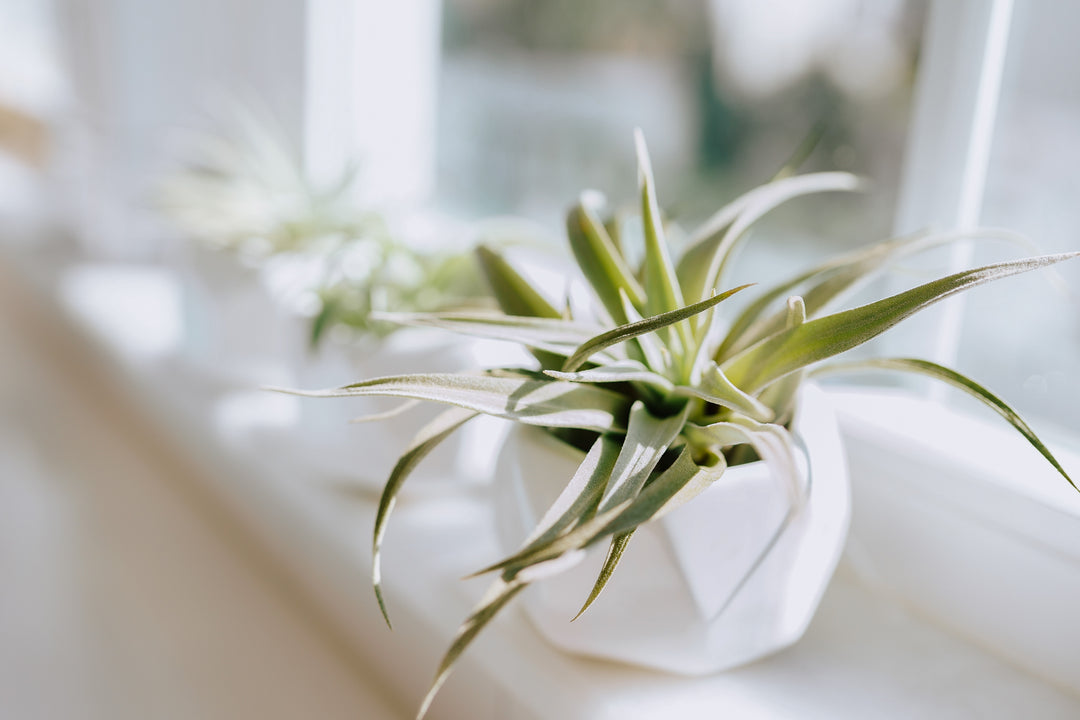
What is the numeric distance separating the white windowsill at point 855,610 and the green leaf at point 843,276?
15 cm

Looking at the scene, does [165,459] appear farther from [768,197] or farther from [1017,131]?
[1017,131]

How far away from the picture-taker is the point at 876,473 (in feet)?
1.89

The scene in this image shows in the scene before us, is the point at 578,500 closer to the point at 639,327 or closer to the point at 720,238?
the point at 639,327

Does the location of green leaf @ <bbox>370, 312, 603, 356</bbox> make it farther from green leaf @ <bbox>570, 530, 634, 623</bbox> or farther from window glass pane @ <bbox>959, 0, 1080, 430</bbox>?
window glass pane @ <bbox>959, 0, 1080, 430</bbox>

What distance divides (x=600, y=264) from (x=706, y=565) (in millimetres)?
164

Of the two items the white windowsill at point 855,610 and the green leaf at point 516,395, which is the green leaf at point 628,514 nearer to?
the green leaf at point 516,395

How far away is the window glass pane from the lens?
1.75 ft

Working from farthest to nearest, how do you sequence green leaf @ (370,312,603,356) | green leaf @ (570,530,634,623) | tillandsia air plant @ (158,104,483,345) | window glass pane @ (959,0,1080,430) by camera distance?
tillandsia air plant @ (158,104,483,345) < window glass pane @ (959,0,1080,430) < green leaf @ (370,312,603,356) < green leaf @ (570,530,634,623)

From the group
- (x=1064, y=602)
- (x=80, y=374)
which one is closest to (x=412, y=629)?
(x=1064, y=602)

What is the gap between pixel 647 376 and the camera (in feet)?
1.32

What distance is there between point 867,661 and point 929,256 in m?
0.27

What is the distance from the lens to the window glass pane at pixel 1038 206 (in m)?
0.53

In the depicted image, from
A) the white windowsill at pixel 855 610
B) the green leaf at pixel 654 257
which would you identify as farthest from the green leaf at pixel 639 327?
the white windowsill at pixel 855 610

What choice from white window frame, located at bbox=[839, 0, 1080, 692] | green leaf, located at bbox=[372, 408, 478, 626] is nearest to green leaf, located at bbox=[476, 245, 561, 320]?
green leaf, located at bbox=[372, 408, 478, 626]
